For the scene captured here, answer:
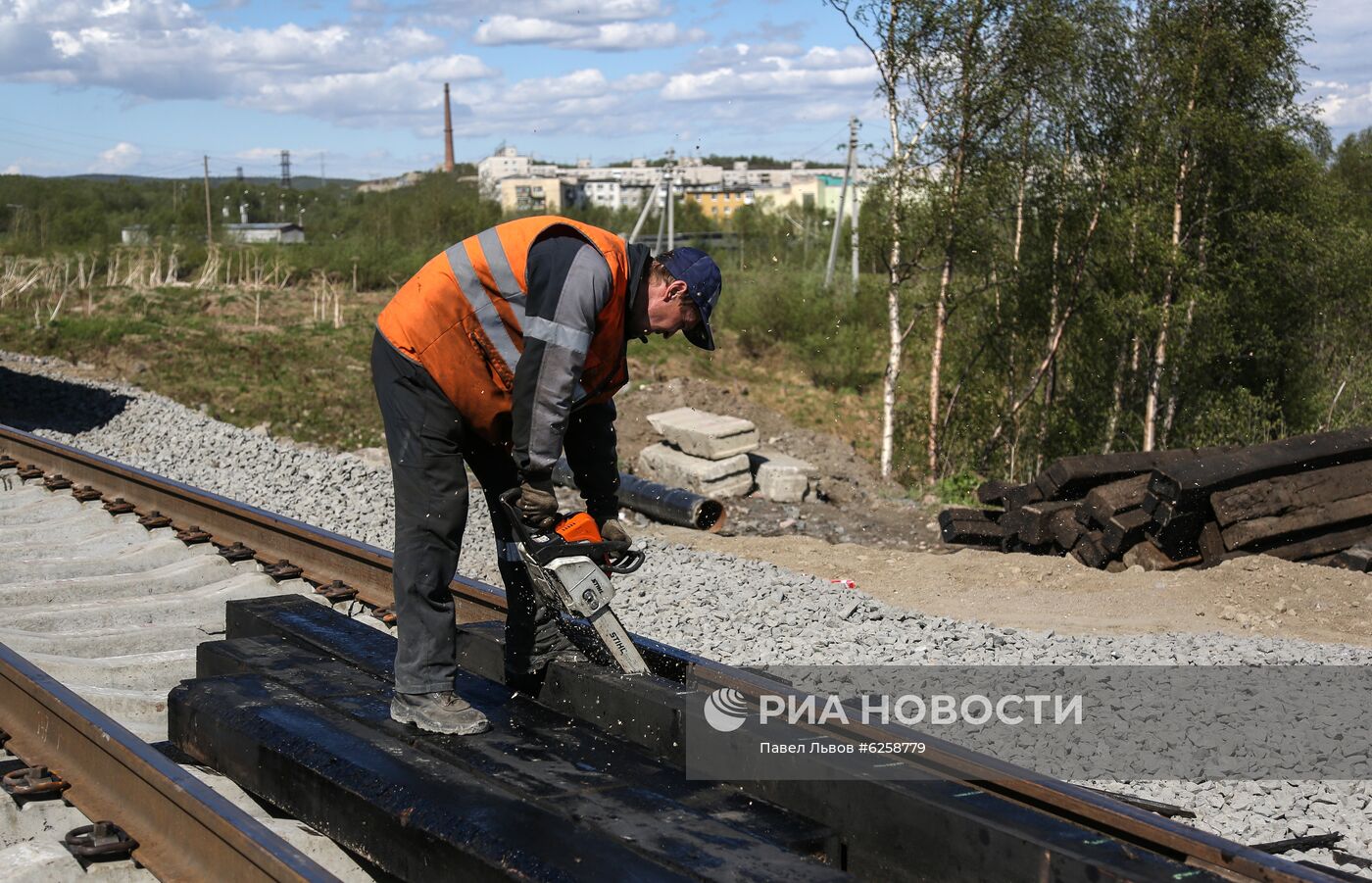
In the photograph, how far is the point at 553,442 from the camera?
12.2 ft

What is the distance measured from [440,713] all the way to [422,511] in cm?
67

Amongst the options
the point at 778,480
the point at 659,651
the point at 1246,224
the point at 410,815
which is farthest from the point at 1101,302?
the point at 410,815

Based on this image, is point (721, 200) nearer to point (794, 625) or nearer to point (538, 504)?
point (794, 625)

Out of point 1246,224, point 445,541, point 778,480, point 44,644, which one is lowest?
point 778,480

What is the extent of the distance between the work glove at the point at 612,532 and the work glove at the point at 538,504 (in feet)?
0.94

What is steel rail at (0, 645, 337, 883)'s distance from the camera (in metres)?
3.12

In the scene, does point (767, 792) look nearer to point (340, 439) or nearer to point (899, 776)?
point (899, 776)

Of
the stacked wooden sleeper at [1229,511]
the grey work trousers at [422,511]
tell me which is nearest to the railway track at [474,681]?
the grey work trousers at [422,511]

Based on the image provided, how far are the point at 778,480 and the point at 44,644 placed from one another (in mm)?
10785

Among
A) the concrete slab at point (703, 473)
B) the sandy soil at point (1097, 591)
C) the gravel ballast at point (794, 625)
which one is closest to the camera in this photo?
the gravel ballast at point (794, 625)

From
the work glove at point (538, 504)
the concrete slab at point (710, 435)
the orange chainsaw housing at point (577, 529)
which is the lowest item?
the concrete slab at point (710, 435)

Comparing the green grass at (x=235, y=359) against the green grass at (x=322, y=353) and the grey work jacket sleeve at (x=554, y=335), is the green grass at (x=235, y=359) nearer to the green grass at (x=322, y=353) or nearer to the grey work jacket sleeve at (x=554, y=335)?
the green grass at (x=322, y=353)

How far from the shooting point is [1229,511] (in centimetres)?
1038

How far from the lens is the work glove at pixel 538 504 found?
3.83 meters
